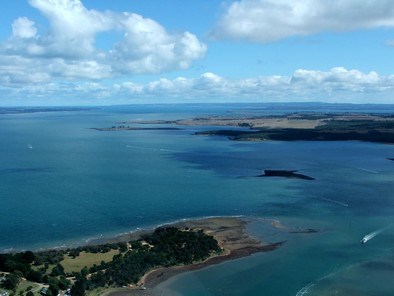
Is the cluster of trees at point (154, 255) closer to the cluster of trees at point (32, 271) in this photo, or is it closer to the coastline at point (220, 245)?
the coastline at point (220, 245)

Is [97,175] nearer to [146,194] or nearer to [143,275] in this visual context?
[146,194]

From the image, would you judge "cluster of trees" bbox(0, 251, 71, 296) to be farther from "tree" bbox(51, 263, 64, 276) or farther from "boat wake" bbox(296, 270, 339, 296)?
"boat wake" bbox(296, 270, 339, 296)

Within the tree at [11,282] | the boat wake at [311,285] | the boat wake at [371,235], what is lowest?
the boat wake at [311,285]

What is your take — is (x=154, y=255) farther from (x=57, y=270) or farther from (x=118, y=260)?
(x=57, y=270)

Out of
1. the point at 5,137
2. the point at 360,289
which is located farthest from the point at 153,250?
the point at 5,137

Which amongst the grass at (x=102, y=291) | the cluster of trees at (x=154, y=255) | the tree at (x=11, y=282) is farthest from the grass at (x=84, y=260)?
the tree at (x=11, y=282)

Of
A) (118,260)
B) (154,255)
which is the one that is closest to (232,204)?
(154,255)
